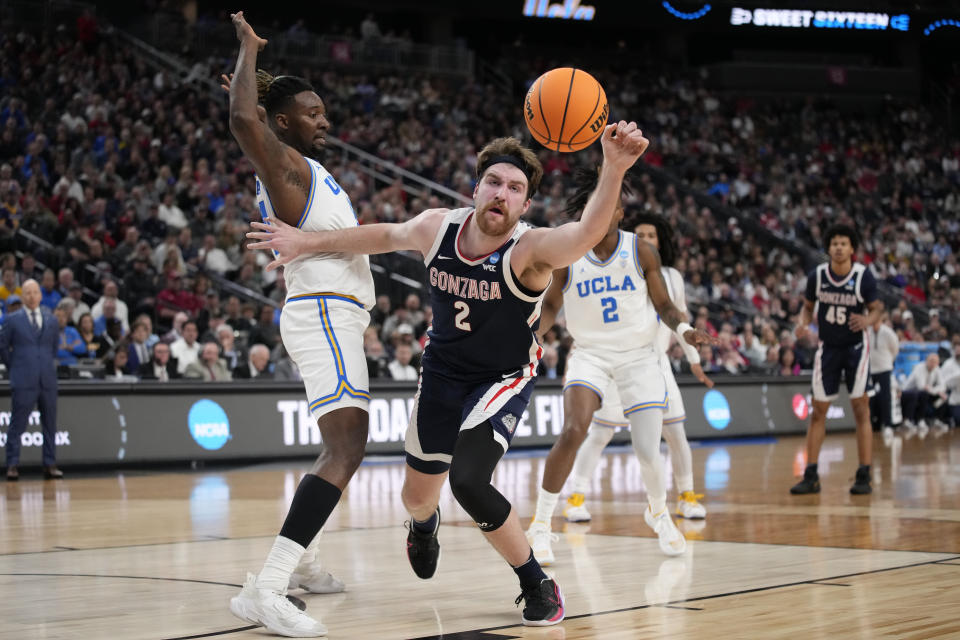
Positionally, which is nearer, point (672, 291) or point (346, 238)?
point (346, 238)

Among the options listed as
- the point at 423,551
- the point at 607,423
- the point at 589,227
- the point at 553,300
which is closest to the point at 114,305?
the point at 607,423

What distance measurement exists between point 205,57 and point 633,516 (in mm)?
19821

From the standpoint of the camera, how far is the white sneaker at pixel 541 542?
6285mm

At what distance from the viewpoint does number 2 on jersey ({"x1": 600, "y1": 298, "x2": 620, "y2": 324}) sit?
294 inches

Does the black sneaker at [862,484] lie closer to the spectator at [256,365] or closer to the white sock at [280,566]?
the white sock at [280,566]

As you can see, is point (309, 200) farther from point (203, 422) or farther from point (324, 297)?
point (203, 422)

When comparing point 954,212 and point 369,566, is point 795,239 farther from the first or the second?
point 369,566

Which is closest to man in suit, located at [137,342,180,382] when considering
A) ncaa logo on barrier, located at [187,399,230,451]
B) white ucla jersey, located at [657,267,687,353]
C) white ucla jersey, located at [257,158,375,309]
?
ncaa logo on barrier, located at [187,399,230,451]

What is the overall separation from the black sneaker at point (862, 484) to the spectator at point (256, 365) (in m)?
7.40

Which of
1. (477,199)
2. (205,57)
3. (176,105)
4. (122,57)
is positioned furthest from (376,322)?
(477,199)

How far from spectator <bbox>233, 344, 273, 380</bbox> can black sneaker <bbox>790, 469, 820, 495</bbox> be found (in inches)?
273

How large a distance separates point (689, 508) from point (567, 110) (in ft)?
13.4

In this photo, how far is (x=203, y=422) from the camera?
13289 mm

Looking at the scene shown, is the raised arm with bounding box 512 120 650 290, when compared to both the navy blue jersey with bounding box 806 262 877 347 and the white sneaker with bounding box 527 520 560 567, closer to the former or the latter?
the white sneaker with bounding box 527 520 560 567
